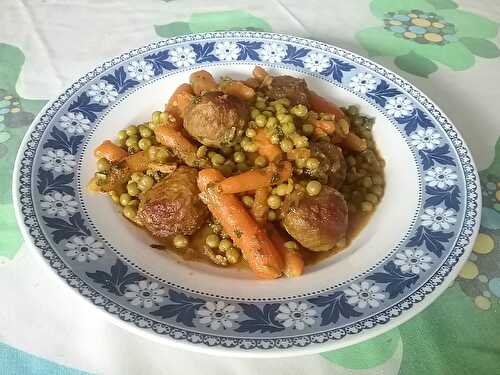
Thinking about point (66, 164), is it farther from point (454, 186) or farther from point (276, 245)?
point (454, 186)

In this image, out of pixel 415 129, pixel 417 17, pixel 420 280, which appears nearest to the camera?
pixel 420 280

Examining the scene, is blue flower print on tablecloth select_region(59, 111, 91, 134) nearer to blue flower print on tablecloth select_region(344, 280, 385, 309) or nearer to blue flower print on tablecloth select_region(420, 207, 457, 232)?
blue flower print on tablecloth select_region(344, 280, 385, 309)

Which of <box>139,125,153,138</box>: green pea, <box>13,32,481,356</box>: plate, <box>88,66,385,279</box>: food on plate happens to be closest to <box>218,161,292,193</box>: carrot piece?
<box>88,66,385,279</box>: food on plate

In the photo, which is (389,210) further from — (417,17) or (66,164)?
(417,17)

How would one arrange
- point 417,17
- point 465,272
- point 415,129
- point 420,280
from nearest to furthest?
point 420,280
point 465,272
point 415,129
point 417,17

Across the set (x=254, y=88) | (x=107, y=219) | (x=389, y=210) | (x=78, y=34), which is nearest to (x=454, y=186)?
(x=389, y=210)

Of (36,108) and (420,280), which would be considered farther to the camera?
(36,108)

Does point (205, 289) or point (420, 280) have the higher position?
point (420, 280)
